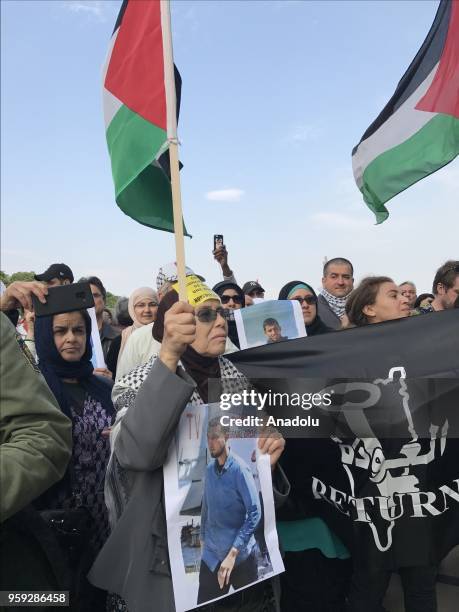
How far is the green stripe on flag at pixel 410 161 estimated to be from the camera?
128 inches

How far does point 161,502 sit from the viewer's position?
1929 millimetres

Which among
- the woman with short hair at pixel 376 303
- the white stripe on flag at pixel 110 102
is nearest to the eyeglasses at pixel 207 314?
the white stripe on flag at pixel 110 102

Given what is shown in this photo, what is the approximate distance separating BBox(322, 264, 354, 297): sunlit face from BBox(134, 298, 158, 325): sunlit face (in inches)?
59.9

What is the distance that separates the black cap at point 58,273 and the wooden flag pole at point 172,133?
7.20ft

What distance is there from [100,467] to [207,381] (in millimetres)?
569

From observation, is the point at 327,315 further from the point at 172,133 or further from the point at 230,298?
the point at 172,133

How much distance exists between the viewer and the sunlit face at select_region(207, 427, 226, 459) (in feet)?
6.51

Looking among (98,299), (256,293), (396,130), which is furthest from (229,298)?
(256,293)

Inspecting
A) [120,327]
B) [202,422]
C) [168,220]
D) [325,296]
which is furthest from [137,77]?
[120,327]

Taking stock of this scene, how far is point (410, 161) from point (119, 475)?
7.98 ft

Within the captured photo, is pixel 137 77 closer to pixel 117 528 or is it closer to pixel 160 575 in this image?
pixel 117 528

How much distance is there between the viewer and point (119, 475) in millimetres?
1979

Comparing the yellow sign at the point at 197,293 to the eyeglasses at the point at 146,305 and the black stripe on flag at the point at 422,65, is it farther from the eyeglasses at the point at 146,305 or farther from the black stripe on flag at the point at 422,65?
the eyeglasses at the point at 146,305

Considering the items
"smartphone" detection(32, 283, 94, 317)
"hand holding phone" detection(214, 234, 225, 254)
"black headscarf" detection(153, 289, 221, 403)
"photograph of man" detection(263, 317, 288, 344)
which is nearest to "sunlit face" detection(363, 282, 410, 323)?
"photograph of man" detection(263, 317, 288, 344)
